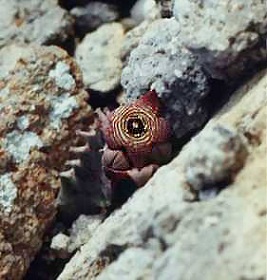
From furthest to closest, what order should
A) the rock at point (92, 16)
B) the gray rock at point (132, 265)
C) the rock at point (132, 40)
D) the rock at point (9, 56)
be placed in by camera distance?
the rock at point (92, 16), the rock at point (132, 40), the rock at point (9, 56), the gray rock at point (132, 265)

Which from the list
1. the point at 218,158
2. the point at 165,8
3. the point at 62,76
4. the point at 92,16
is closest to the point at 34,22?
the point at 92,16

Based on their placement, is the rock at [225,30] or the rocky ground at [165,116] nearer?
the rocky ground at [165,116]

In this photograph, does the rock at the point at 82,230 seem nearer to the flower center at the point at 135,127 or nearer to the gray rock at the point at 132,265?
the flower center at the point at 135,127

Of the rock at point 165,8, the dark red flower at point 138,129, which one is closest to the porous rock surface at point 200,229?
the dark red flower at point 138,129

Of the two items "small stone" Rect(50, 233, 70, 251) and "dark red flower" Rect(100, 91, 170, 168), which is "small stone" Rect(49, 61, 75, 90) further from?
"small stone" Rect(50, 233, 70, 251)

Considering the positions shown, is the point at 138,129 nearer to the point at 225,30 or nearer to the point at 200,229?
the point at 225,30

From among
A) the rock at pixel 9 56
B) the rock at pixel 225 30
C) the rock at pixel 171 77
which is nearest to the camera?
the rock at pixel 225 30

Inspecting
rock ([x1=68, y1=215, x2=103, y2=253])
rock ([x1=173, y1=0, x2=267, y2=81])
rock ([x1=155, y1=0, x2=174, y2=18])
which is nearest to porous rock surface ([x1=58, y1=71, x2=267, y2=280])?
rock ([x1=173, y1=0, x2=267, y2=81])

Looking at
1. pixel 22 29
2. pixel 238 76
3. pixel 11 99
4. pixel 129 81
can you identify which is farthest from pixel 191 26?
pixel 22 29
